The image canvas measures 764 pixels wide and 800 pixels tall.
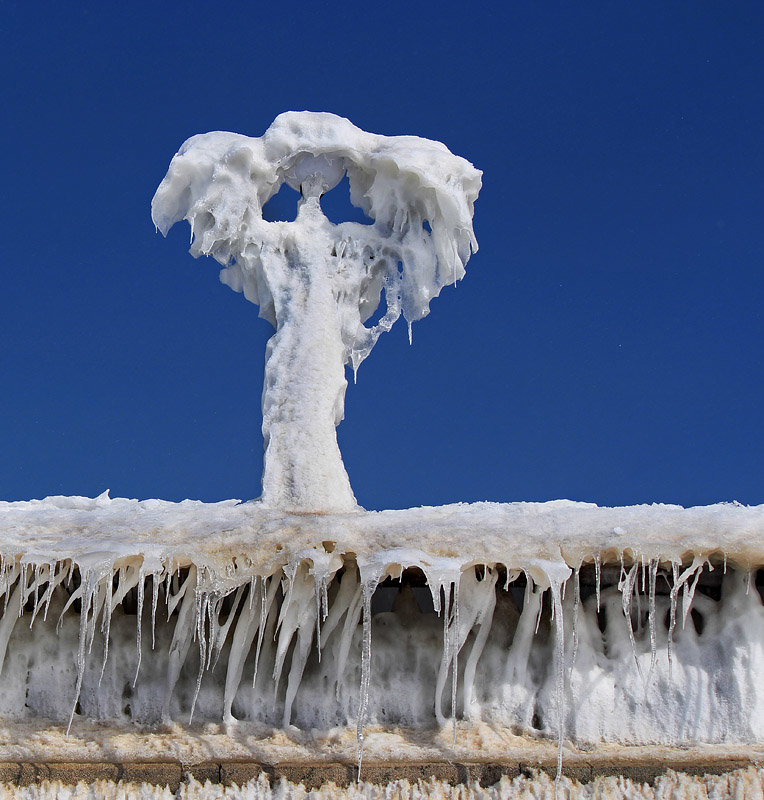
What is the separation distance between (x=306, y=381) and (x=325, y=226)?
86.3 inches

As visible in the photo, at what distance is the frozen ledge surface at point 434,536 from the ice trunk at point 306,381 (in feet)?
5.55

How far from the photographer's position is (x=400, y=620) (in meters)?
8.50

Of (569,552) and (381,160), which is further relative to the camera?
(381,160)

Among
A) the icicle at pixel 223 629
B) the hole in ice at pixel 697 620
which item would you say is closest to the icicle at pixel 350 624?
the icicle at pixel 223 629

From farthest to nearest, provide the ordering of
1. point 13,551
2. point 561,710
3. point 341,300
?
point 341,300 → point 13,551 → point 561,710

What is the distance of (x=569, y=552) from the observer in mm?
7824

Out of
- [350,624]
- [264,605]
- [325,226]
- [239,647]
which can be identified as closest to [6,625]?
[239,647]

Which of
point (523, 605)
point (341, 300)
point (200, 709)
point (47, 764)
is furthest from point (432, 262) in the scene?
point (47, 764)

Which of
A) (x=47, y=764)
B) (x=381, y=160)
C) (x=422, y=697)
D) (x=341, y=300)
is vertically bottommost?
(x=47, y=764)

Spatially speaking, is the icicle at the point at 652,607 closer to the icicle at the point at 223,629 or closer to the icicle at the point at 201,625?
the icicle at the point at 223,629

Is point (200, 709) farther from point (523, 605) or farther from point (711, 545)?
point (711, 545)

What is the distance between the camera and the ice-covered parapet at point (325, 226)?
1167 centimetres

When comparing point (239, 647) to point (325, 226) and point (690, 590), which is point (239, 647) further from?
point (325, 226)

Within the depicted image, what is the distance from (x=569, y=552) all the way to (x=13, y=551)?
168 inches
